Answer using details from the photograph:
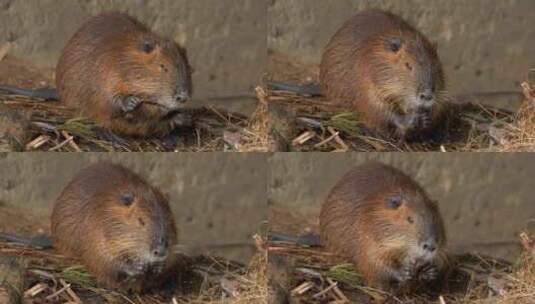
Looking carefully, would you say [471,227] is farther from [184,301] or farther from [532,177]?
[184,301]

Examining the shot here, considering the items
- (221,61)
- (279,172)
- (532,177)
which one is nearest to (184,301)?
(279,172)

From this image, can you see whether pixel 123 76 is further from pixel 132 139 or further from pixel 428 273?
pixel 428 273

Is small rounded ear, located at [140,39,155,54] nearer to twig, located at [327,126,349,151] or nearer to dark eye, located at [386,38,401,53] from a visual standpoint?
twig, located at [327,126,349,151]

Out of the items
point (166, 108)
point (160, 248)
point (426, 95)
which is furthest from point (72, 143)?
point (426, 95)

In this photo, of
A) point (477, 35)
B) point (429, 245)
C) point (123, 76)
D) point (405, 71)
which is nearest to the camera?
point (429, 245)

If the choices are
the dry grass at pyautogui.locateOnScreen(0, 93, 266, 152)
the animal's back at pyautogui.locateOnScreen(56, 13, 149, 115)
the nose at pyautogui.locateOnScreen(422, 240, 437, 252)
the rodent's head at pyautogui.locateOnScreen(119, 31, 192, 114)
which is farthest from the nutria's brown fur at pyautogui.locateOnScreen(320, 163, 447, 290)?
the animal's back at pyautogui.locateOnScreen(56, 13, 149, 115)
